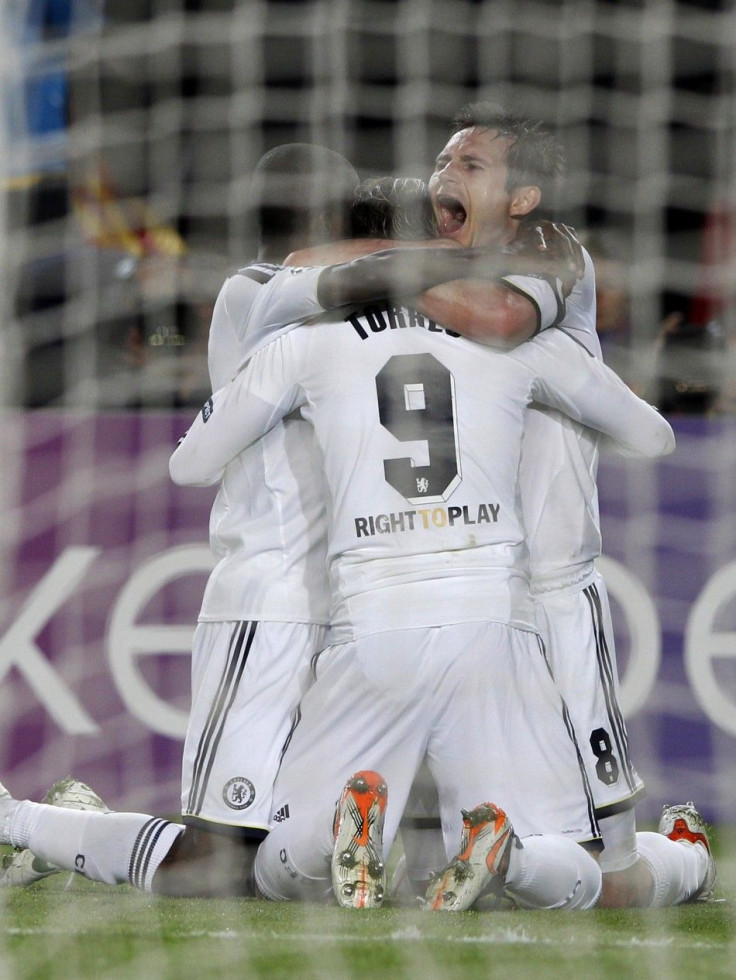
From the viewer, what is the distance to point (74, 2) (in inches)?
175

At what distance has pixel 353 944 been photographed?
2.19m

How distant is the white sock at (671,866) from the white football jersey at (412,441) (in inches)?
22.1

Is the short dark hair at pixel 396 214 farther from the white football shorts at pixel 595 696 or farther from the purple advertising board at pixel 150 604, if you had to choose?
the purple advertising board at pixel 150 604

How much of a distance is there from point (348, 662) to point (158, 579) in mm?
1617

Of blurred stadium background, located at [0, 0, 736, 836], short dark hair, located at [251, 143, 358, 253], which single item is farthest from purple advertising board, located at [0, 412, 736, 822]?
short dark hair, located at [251, 143, 358, 253]

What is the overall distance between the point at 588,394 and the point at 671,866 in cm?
95

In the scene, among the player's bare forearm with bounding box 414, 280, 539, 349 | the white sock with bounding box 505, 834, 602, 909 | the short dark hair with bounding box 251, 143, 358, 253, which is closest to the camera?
the white sock with bounding box 505, 834, 602, 909

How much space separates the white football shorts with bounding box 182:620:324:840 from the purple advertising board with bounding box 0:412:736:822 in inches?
52.2

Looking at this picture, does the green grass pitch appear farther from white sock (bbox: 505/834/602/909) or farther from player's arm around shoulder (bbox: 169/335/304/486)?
player's arm around shoulder (bbox: 169/335/304/486)

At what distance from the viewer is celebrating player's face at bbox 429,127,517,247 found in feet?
9.69

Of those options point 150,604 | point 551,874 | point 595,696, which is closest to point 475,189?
point 595,696

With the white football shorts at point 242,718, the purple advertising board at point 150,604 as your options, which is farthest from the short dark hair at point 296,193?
the purple advertising board at point 150,604

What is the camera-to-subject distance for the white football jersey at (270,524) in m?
2.88

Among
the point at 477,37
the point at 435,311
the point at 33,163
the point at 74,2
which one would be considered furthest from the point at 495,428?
the point at 477,37
